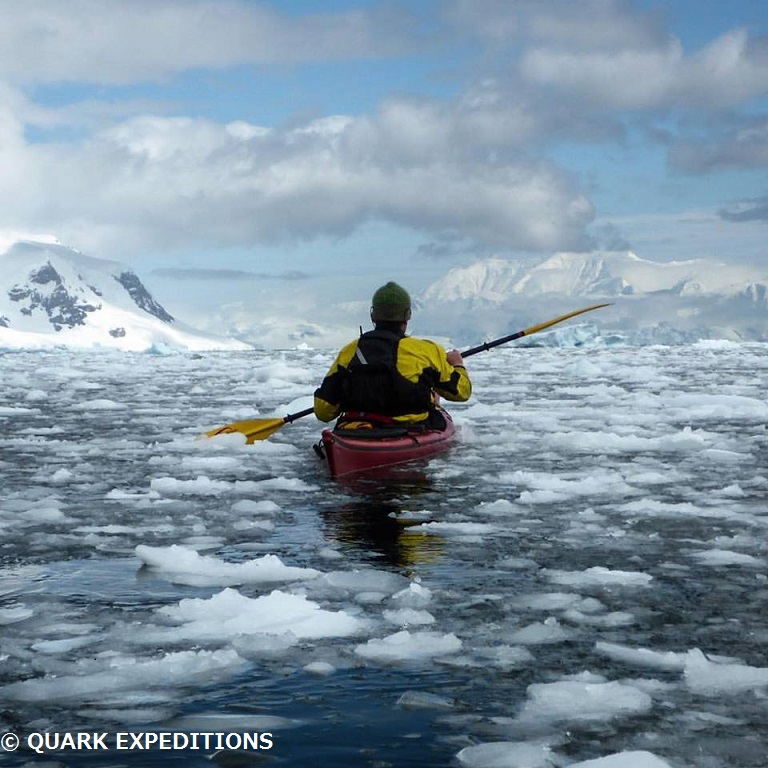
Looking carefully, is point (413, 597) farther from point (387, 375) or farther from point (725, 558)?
point (387, 375)

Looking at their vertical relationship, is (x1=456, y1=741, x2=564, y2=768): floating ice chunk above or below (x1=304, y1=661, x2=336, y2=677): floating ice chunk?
below

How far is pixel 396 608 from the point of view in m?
3.84

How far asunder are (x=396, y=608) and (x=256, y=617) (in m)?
0.53

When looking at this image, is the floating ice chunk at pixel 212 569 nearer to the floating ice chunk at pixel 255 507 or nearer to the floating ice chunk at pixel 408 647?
the floating ice chunk at pixel 408 647

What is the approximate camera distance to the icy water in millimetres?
2666

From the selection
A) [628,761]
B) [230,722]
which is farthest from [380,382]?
[628,761]

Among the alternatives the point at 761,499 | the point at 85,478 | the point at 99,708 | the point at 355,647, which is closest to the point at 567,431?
the point at 761,499

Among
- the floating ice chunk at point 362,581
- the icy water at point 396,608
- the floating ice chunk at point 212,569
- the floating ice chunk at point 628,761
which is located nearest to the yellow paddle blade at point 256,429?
the icy water at point 396,608

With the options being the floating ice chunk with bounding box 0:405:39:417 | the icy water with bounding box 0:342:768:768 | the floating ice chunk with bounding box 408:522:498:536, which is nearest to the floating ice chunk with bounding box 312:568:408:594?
the icy water with bounding box 0:342:768:768

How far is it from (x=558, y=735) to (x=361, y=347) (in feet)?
16.3

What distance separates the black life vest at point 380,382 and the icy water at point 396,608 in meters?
0.55

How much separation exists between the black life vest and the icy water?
55cm

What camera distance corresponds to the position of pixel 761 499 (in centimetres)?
611

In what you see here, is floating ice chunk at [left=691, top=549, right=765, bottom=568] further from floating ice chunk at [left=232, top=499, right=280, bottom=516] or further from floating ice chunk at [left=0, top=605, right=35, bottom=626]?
floating ice chunk at [left=0, top=605, right=35, bottom=626]
